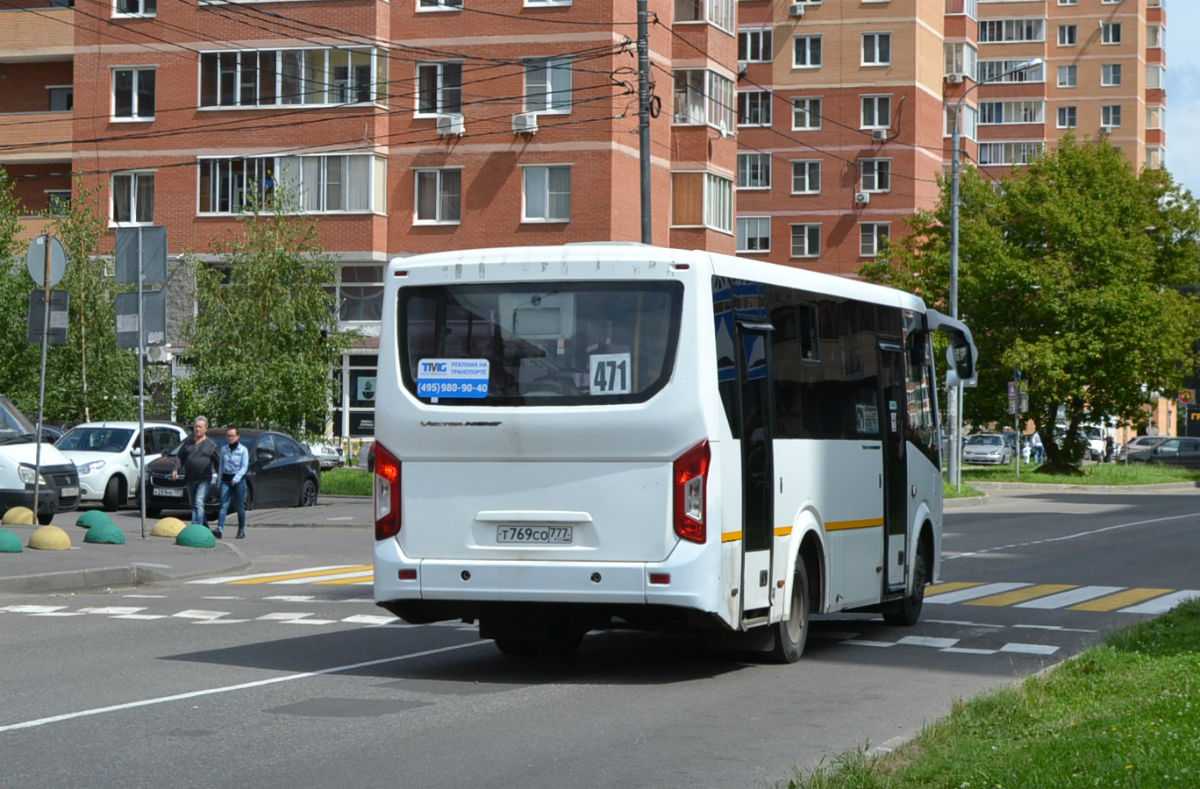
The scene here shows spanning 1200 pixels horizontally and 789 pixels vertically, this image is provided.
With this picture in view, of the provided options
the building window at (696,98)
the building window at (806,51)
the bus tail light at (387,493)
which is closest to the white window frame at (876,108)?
the building window at (806,51)

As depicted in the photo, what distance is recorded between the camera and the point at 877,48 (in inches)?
3031

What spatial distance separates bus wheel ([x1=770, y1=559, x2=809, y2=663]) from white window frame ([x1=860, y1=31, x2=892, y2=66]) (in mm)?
66157

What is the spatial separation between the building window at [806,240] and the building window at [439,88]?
89.9 feet

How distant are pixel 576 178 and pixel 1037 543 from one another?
2713 cm

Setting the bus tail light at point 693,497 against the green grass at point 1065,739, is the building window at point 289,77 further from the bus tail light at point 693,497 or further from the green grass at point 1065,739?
the green grass at point 1065,739

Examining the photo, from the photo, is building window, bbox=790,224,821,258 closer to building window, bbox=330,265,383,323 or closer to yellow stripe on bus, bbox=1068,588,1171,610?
building window, bbox=330,265,383,323

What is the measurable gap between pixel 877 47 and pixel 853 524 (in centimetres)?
6556

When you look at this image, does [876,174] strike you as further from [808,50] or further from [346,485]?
[346,485]

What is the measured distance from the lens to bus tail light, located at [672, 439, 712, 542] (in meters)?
11.4

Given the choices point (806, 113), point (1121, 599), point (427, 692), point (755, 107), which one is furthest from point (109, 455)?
point (755, 107)

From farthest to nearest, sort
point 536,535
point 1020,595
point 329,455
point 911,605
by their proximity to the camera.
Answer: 1. point 329,455
2. point 1020,595
3. point 911,605
4. point 536,535

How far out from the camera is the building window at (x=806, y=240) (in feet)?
255

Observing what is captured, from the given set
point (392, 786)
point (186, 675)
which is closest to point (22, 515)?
point (186, 675)

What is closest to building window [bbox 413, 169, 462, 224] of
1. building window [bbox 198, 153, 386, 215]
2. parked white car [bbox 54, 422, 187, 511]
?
building window [bbox 198, 153, 386, 215]
